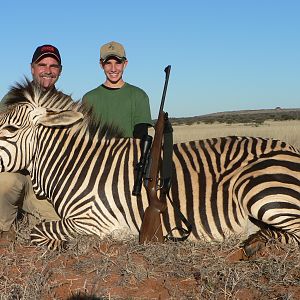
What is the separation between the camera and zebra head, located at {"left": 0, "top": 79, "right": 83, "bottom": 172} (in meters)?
4.42

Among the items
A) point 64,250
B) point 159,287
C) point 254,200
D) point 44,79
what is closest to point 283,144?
point 254,200

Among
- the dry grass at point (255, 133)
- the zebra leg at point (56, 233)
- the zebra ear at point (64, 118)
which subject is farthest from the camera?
the dry grass at point (255, 133)

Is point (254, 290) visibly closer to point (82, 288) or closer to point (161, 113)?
point (82, 288)

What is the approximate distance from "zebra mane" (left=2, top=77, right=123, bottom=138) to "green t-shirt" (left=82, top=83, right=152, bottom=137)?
1342 millimetres

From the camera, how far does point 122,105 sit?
20.0 feet

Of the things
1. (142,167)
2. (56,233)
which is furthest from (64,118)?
(56,233)

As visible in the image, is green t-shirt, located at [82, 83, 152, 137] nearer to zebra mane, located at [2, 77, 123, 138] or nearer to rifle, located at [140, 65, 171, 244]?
zebra mane, located at [2, 77, 123, 138]

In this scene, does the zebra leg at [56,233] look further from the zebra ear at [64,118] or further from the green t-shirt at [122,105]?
the green t-shirt at [122,105]

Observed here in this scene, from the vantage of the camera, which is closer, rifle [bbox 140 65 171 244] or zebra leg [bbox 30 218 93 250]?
rifle [bbox 140 65 171 244]

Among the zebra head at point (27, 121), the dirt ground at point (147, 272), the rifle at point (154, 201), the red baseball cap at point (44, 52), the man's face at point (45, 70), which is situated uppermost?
the red baseball cap at point (44, 52)

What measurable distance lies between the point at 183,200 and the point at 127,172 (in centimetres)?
55

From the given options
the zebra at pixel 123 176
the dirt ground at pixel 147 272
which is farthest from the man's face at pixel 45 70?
the dirt ground at pixel 147 272

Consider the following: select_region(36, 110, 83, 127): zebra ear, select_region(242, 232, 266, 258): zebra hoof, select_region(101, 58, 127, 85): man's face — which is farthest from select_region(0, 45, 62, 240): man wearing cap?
select_region(242, 232, 266, 258): zebra hoof

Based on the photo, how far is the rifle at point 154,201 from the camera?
390 centimetres
